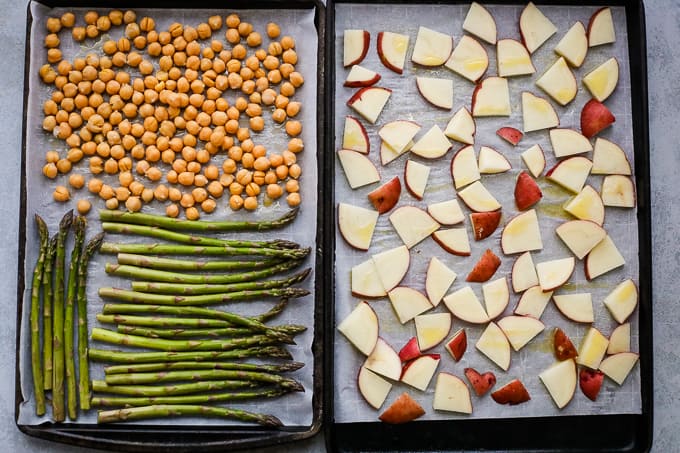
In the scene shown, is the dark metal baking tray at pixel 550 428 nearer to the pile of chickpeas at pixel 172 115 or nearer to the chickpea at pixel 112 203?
the pile of chickpeas at pixel 172 115

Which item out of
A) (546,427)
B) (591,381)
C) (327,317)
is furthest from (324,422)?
(591,381)

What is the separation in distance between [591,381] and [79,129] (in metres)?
1.94

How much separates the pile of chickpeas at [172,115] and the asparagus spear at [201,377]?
0.52 meters

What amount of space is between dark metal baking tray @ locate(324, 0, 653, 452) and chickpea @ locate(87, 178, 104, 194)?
77 cm

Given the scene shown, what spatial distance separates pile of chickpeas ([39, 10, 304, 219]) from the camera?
2.34 meters

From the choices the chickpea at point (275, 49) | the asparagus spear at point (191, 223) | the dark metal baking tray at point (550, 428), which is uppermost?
the chickpea at point (275, 49)

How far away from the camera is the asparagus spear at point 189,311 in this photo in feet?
7.50

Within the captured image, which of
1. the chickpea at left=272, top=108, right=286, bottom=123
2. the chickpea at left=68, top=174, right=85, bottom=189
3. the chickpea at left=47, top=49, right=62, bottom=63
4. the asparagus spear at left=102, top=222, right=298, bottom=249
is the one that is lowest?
the asparagus spear at left=102, top=222, right=298, bottom=249

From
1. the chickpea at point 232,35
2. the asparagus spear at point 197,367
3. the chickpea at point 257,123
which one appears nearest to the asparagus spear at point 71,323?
the asparagus spear at point 197,367

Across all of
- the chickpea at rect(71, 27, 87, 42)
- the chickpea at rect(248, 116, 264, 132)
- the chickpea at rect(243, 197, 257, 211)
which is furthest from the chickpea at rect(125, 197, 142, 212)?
the chickpea at rect(71, 27, 87, 42)

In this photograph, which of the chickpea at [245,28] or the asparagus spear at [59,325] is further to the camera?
the chickpea at [245,28]

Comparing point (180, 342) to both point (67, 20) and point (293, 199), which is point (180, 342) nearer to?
point (293, 199)

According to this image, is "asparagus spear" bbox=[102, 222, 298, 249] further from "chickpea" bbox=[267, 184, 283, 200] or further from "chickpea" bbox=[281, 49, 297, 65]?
"chickpea" bbox=[281, 49, 297, 65]

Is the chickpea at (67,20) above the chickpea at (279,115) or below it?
above
